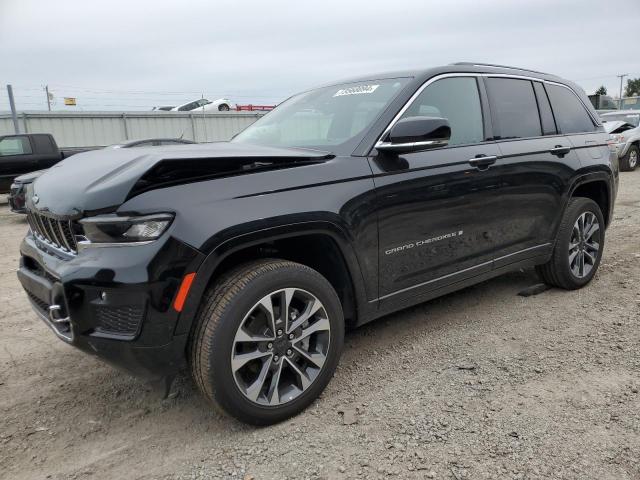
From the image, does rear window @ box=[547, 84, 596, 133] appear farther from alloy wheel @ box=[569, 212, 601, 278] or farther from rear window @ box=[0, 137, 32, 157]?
rear window @ box=[0, 137, 32, 157]

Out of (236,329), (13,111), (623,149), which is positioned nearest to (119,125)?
(13,111)

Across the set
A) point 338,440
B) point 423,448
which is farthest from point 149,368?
point 423,448

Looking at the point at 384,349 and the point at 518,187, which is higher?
the point at 518,187

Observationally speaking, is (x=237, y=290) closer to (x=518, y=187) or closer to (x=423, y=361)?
(x=423, y=361)

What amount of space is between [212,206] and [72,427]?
144 centimetres

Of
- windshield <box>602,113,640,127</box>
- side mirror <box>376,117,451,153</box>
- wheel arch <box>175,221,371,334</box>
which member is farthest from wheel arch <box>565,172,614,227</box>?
windshield <box>602,113,640,127</box>

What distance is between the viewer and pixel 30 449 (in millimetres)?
2488

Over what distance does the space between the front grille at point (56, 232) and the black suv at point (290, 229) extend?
0.04 feet

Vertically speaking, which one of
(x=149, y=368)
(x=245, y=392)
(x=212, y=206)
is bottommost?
(x=245, y=392)

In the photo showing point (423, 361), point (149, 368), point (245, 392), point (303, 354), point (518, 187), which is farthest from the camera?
point (518, 187)

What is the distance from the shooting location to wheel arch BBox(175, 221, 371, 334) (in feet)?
7.54

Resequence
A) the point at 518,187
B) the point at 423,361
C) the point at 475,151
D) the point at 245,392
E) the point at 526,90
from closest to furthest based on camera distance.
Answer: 1. the point at 245,392
2. the point at 423,361
3. the point at 475,151
4. the point at 518,187
5. the point at 526,90

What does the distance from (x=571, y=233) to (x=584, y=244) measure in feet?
1.04

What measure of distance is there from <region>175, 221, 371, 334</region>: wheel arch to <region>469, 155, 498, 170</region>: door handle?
1.20 metres
